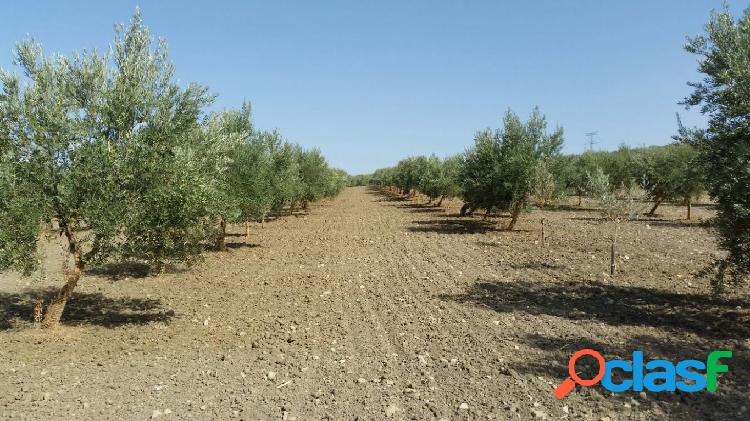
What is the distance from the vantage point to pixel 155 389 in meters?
7.16

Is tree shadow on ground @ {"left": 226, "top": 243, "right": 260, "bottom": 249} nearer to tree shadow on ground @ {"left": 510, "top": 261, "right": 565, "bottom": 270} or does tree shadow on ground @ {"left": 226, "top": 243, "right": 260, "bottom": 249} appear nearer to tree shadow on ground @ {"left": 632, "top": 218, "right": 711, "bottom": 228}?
tree shadow on ground @ {"left": 510, "top": 261, "right": 565, "bottom": 270}

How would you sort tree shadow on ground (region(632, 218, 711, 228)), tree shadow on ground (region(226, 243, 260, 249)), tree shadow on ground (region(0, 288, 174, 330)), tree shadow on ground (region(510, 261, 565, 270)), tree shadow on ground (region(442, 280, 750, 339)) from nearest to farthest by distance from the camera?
tree shadow on ground (region(442, 280, 750, 339)), tree shadow on ground (region(0, 288, 174, 330)), tree shadow on ground (region(510, 261, 565, 270)), tree shadow on ground (region(226, 243, 260, 249)), tree shadow on ground (region(632, 218, 711, 228))

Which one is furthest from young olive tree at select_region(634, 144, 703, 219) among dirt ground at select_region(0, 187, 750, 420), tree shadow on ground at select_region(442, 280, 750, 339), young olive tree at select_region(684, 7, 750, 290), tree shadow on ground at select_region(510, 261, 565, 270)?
young olive tree at select_region(684, 7, 750, 290)

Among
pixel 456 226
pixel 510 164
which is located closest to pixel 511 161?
pixel 510 164

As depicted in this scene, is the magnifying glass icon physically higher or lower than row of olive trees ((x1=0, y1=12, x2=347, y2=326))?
lower

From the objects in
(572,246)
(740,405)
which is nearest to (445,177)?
(572,246)

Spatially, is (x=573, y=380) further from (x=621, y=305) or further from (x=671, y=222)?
(x=671, y=222)

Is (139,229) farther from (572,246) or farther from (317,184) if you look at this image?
(317,184)

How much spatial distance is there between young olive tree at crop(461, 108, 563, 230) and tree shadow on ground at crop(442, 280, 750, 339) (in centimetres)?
1100

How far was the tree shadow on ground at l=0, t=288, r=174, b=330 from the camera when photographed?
10562 mm

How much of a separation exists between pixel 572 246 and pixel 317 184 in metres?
28.7

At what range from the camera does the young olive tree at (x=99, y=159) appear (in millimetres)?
8359

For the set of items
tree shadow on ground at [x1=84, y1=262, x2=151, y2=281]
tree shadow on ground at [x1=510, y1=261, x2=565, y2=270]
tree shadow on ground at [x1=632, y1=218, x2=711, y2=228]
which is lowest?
tree shadow on ground at [x1=84, y1=262, x2=151, y2=281]

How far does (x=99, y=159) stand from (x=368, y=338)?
6327mm
